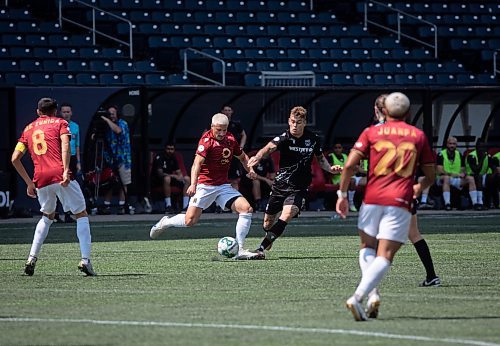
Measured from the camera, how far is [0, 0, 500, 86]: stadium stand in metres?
31.5

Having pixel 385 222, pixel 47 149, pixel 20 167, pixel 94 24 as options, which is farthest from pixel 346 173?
pixel 94 24

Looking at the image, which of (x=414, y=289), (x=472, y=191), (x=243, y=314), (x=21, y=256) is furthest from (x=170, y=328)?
(x=472, y=191)

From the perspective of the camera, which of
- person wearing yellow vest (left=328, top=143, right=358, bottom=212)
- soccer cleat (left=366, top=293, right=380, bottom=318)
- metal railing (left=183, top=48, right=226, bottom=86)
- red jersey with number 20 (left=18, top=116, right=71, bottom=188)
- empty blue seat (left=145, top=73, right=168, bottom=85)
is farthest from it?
metal railing (left=183, top=48, right=226, bottom=86)

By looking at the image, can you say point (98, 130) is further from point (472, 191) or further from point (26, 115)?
point (472, 191)

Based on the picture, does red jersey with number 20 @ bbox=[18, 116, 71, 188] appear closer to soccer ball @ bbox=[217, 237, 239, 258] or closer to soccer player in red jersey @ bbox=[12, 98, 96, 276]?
soccer player in red jersey @ bbox=[12, 98, 96, 276]

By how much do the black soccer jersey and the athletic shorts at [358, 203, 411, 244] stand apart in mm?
6654

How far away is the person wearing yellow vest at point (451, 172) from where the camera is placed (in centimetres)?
2975

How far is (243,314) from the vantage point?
35.4 feet

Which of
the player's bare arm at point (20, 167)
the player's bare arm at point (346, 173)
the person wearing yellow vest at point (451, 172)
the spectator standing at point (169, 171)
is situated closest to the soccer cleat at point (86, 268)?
the player's bare arm at point (20, 167)

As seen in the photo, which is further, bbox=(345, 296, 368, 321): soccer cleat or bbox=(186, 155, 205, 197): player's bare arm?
bbox=(186, 155, 205, 197): player's bare arm

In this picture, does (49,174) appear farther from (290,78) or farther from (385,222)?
(290,78)

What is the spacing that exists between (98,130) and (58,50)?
158 inches

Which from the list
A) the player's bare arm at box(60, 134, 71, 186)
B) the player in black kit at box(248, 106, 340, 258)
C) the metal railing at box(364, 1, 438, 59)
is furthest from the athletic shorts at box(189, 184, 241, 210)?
the metal railing at box(364, 1, 438, 59)

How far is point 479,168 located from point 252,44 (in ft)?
23.7
